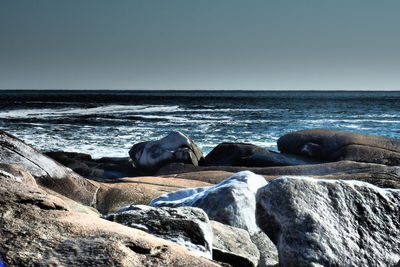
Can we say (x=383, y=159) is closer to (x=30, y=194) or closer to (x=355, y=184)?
(x=355, y=184)

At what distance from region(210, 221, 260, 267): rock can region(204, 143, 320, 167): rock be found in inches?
326

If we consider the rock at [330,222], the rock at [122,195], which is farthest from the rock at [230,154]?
the rock at [330,222]

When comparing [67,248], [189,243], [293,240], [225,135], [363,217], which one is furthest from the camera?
[225,135]

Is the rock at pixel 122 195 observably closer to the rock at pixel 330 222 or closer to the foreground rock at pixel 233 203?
the foreground rock at pixel 233 203

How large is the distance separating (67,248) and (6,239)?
27 centimetres

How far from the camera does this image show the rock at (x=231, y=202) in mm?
4445

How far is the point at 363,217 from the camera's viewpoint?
11.8 feet

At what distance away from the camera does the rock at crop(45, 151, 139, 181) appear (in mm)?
11248

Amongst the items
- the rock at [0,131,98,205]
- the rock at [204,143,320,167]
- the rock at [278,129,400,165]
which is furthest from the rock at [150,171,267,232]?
the rock at [278,129,400,165]

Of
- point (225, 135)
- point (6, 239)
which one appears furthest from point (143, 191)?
point (225, 135)

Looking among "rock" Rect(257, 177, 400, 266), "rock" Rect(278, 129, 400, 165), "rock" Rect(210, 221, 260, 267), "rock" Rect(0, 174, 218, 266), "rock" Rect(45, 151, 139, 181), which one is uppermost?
"rock" Rect(0, 174, 218, 266)

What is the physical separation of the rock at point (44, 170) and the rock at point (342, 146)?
8.12 meters

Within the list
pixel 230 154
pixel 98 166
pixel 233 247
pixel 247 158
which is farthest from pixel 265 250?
pixel 230 154

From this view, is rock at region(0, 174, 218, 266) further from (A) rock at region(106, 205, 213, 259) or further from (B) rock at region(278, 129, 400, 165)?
(B) rock at region(278, 129, 400, 165)
